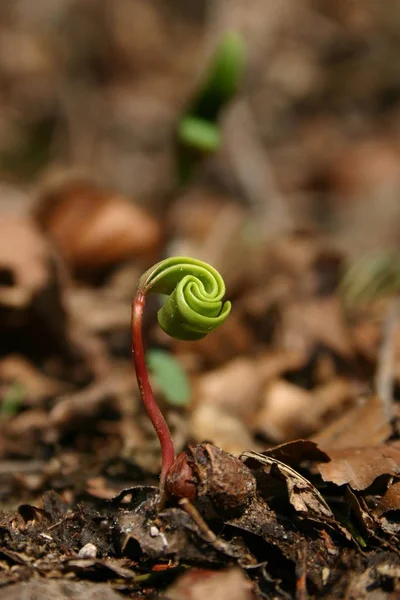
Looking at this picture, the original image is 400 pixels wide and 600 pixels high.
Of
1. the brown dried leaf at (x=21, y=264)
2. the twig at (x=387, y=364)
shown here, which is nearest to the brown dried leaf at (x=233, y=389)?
the twig at (x=387, y=364)

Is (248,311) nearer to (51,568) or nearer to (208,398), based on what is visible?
(208,398)

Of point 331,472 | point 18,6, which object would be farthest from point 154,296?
point 18,6

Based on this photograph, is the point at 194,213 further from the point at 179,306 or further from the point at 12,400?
the point at 179,306

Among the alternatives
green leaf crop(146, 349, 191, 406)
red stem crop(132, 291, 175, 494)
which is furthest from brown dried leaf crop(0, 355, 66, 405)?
red stem crop(132, 291, 175, 494)

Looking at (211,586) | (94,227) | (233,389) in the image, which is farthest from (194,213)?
(211,586)

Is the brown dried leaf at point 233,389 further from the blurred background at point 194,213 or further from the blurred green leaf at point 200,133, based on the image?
the blurred green leaf at point 200,133

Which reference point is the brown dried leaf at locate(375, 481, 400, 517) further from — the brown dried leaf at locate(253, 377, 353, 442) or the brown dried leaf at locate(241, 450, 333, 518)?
the brown dried leaf at locate(253, 377, 353, 442)

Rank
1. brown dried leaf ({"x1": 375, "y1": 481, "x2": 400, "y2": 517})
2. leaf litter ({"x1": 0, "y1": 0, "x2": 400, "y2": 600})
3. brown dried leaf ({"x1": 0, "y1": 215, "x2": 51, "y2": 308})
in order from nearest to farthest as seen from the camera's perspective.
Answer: leaf litter ({"x1": 0, "y1": 0, "x2": 400, "y2": 600}) → brown dried leaf ({"x1": 375, "y1": 481, "x2": 400, "y2": 517}) → brown dried leaf ({"x1": 0, "y1": 215, "x2": 51, "y2": 308})
